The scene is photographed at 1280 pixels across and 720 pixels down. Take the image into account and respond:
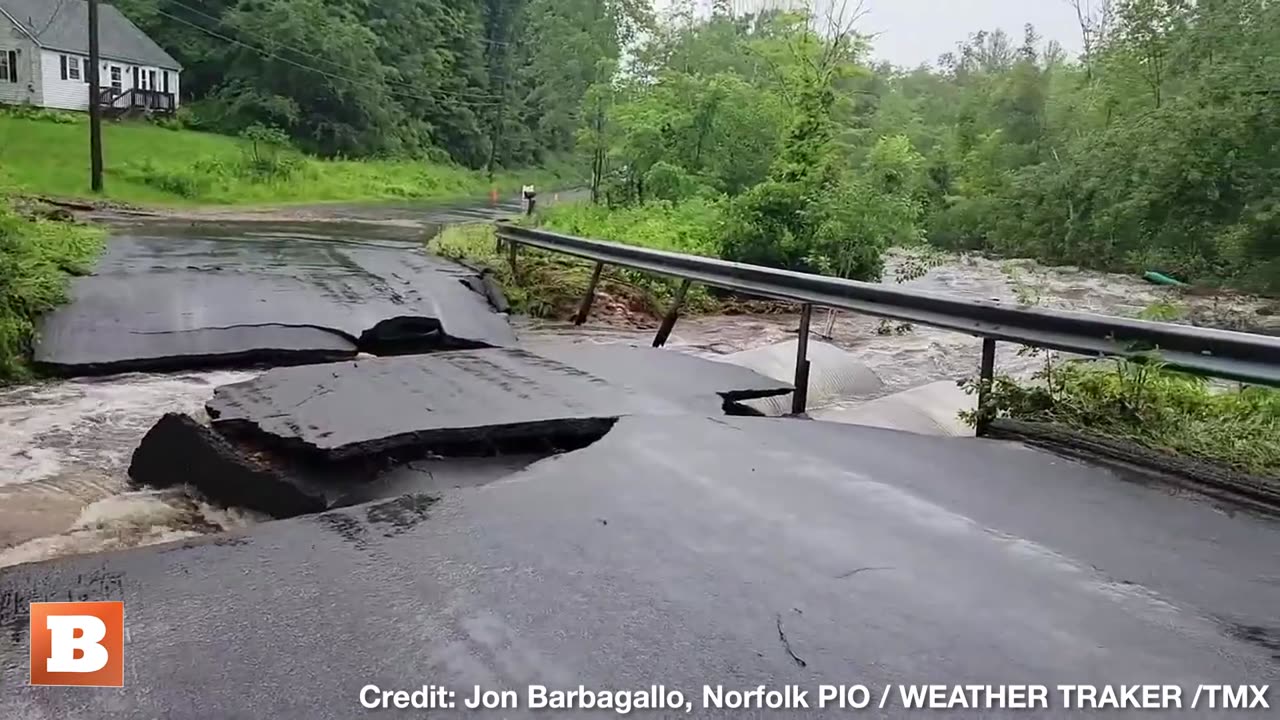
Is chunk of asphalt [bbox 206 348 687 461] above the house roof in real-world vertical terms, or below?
below

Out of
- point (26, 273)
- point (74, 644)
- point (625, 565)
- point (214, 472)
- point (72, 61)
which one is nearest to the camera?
point (74, 644)

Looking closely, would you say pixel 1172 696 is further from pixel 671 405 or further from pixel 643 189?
pixel 643 189

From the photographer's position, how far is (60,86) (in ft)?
171

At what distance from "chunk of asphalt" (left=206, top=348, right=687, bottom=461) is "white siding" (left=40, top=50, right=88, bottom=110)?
176 ft

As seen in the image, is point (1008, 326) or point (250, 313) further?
point (250, 313)

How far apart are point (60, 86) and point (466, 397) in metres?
56.0

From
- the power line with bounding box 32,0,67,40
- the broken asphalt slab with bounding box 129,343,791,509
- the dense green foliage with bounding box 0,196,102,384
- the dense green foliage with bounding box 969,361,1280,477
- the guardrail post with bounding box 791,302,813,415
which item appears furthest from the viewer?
the power line with bounding box 32,0,67,40

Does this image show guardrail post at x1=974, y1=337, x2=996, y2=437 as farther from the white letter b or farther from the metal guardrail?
the white letter b

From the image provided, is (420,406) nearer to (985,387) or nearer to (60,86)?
(985,387)

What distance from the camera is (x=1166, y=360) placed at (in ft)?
17.1

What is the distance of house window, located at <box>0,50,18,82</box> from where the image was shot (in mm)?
50312

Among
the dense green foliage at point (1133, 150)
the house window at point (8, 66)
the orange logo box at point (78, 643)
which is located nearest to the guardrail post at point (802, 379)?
the orange logo box at point (78, 643)

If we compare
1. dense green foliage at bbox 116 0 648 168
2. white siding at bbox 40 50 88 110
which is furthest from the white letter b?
white siding at bbox 40 50 88 110

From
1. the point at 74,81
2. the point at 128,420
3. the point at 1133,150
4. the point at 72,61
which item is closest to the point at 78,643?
the point at 128,420
